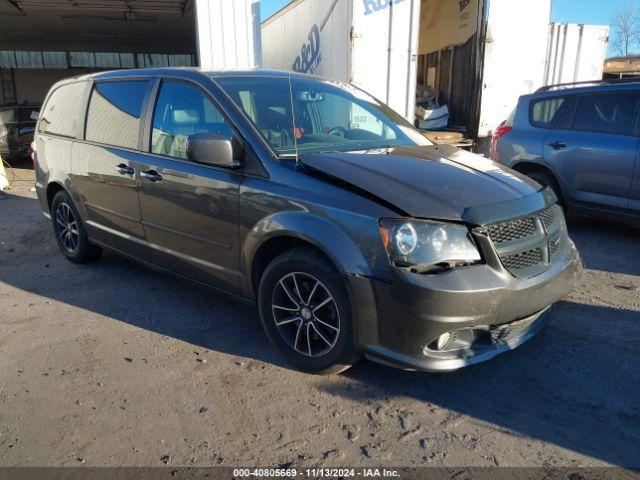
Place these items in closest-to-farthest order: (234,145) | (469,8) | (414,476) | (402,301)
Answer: (414,476), (402,301), (234,145), (469,8)

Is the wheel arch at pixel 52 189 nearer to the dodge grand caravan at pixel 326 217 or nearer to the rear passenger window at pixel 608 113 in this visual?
the dodge grand caravan at pixel 326 217

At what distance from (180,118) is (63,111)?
1.99 m

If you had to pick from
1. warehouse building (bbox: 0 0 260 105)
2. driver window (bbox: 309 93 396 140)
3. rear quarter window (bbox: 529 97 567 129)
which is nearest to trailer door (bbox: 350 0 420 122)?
warehouse building (bbox: 0 0 260 105)

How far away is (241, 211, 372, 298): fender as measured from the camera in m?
2.71

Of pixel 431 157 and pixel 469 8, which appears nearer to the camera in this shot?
pixel 431 157

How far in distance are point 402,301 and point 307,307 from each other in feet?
2.18

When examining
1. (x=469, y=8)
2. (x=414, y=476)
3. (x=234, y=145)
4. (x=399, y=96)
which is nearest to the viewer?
(x=414, y=476)

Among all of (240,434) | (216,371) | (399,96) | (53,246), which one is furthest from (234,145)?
Answer: (399,96)

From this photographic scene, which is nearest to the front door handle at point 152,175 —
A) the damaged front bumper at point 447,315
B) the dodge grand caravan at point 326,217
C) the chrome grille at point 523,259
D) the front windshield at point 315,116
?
the dodge grand caravan at point 326,217

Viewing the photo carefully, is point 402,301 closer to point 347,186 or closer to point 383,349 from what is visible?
point 383,349

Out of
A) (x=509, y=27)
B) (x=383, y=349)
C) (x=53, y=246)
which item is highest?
(x=509, y=27)

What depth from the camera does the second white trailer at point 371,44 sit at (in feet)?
28.2

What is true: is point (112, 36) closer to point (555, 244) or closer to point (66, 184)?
point (66, 184)

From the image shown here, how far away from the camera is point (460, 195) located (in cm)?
283
